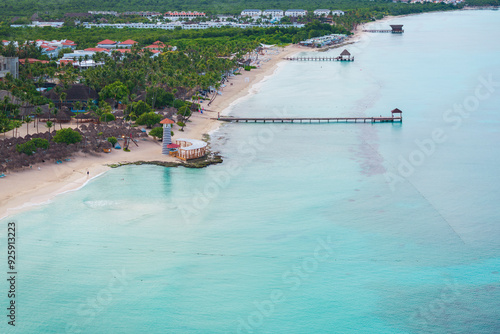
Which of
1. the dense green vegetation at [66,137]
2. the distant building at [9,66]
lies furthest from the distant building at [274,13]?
the dense green vegetation at [66,137]

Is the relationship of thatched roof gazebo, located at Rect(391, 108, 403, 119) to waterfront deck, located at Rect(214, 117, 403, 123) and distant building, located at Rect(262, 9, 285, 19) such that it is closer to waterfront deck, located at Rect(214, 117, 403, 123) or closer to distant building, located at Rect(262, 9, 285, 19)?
waterfront deck, located at Rect(214, 117, 403, 123)

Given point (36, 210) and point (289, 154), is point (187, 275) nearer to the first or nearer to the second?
point (36, 210)

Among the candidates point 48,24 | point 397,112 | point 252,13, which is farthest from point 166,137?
point 252,13

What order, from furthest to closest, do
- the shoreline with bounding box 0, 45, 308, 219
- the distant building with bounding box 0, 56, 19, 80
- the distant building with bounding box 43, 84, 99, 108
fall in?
1. the distant building with bounding box 0, 56, 19, 80
2. the distant building with bounding box 43, 84, 99, 108
3. the shoreline with bounding box 0, 45, 308, 219

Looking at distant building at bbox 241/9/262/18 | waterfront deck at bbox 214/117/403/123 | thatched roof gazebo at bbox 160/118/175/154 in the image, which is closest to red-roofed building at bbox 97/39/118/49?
waterfront deck at bbox 214/117/403/123

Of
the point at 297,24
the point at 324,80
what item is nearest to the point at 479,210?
the point at 324,80

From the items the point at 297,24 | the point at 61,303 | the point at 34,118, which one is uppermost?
the point at 297,24

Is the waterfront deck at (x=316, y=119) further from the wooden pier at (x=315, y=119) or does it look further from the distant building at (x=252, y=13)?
the distant building at (x=252, y=13)
